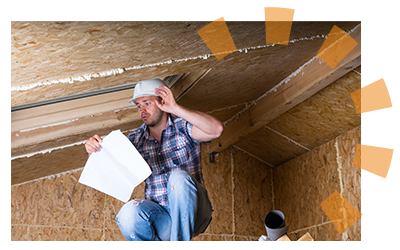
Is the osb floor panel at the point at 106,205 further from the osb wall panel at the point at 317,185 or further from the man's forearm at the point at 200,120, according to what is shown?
the man's forearm at the point at 200,120

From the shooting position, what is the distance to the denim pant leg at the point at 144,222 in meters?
2.05

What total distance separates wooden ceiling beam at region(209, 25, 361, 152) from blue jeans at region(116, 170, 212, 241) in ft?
4.06

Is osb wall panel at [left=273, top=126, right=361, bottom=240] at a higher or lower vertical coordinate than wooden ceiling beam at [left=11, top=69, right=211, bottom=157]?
lower

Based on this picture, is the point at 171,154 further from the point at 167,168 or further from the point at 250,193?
the point at 250,193

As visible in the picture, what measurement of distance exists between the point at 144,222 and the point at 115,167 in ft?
1.15

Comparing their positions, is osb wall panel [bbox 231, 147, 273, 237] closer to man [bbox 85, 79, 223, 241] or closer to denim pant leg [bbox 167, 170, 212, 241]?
man [bbox 85, 79, 223, 241]

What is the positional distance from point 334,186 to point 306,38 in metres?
1.87

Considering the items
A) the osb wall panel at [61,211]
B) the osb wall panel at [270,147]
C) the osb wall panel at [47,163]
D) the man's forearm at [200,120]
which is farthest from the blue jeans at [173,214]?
the osb wall panel at [270,147]

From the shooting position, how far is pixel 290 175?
439cm

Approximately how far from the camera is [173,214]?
1929 millimetres

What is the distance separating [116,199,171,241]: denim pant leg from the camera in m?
2.05

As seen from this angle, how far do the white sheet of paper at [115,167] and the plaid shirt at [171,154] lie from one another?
1.07 ft

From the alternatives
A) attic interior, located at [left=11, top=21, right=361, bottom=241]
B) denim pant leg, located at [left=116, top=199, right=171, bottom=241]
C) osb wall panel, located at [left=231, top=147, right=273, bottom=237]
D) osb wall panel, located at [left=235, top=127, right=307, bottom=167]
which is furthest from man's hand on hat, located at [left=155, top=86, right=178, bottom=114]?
osb wall panel, located at [left=231, top=147, right=273, bottom=237]

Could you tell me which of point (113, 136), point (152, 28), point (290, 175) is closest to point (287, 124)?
point (290, 175)
